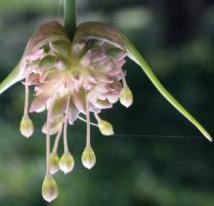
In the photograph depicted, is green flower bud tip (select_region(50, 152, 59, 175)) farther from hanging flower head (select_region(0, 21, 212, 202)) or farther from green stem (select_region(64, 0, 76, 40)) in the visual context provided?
green stem (select_region(64, 0, 76, 40))

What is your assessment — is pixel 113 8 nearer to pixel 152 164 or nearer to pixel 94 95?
pixel 152 164

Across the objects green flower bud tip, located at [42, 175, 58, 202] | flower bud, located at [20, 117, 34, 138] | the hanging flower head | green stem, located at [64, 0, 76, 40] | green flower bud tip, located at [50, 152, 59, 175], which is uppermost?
green stem, located at [64, 0, 76, 40]

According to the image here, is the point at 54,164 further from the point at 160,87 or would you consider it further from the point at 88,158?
the point at 160,87

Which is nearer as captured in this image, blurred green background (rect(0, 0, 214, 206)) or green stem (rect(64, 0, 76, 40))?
green stem (rect(64, 0, 76, 40))

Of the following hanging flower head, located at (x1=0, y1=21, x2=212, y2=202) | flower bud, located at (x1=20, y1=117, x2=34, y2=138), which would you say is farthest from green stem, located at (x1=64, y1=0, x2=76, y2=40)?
flower bud, located at (x1=20, y1=117, x2=34, y2=138)

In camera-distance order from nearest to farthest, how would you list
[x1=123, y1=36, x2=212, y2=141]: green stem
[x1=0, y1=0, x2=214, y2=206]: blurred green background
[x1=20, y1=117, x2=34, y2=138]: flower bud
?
1. [x1=123, y1=36, x2=212, y2=141]: green stem
2. [x1=20, y1=117, x2=34, y2=138]: flower bud
3. [x1=0, y1=0, x2=214, y2=206]: blurred green background

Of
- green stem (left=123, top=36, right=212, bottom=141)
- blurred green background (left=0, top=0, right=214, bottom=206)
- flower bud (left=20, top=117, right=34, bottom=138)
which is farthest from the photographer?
blurred green background (left=0, top=0, right=214, bottom=206)

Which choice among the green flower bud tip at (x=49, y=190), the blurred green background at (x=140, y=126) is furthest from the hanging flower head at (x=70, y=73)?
the blurred green background at (x=140, y=126)

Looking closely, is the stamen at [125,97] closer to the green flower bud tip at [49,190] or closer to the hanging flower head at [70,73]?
the hanging flower head at [70,73]

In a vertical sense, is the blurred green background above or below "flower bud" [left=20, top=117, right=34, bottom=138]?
below
